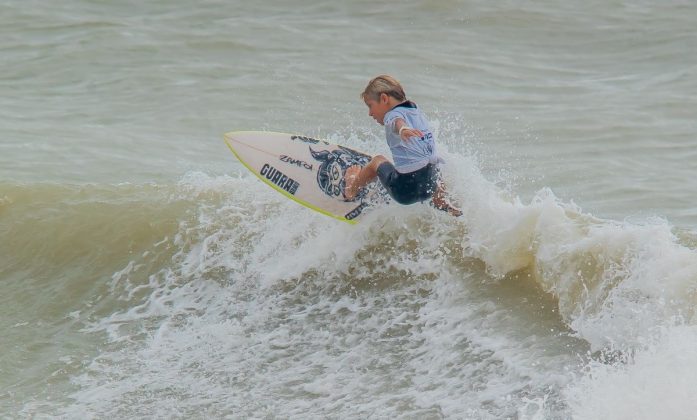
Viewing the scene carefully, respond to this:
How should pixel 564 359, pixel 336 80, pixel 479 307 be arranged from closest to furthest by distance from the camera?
1. pixel 564 359
2. pixel 479 307
3. pixel 336 80

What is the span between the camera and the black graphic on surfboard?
29.2 ft

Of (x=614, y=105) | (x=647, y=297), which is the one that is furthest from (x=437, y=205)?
(x=614, y=105)

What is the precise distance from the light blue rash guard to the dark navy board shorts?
55mm

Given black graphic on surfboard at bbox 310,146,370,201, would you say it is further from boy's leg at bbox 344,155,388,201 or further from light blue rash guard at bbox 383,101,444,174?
light blue rash guard at bbox 383,101,444,174

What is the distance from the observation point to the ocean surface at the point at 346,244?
6.63 metres

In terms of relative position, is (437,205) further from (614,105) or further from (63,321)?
(614,105)

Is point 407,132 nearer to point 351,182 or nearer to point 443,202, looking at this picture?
point 443,202

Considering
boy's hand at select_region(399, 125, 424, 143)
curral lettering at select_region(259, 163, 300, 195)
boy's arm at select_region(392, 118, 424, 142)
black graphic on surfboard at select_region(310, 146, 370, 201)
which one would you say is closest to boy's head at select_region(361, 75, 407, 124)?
boy's arm at select_region(392, 118, 424, 142)

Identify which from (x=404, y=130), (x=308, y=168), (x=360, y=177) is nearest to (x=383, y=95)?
(x=404, y=130)

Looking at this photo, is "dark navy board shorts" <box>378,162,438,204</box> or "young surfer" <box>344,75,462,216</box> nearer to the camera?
"young surfer" <box>344,75,462,216</box>

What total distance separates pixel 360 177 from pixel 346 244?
0.59 m

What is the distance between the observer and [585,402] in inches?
230

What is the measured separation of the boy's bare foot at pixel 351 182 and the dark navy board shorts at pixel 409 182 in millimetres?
386

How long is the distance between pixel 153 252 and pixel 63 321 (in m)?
1.25
